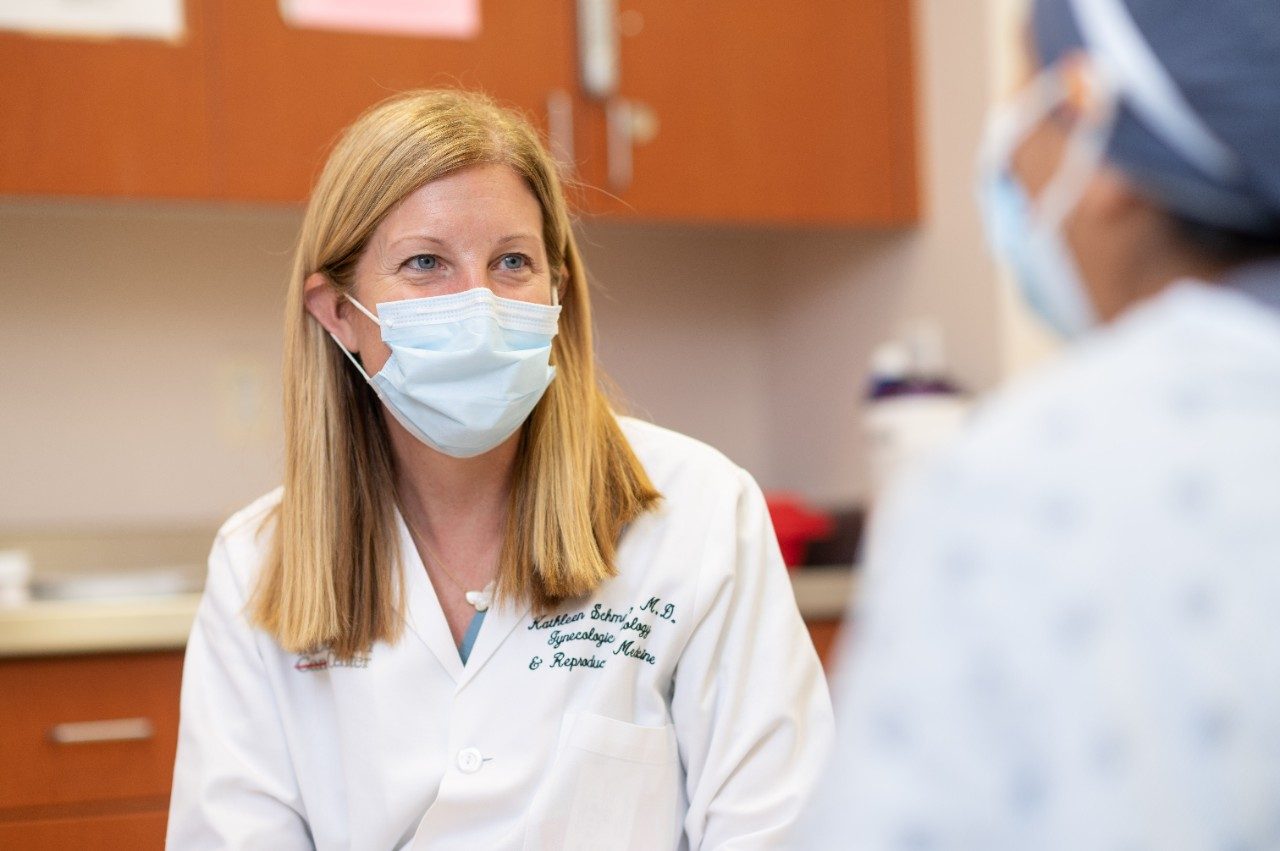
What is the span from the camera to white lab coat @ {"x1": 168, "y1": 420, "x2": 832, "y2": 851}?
4.20 feet

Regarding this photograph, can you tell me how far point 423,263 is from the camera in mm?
1377

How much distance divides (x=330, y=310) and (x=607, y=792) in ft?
1.83

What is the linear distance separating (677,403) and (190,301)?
951 mm

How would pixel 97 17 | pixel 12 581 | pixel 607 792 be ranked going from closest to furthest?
pixel 607 792
pixel 12 581
pixel 97 17

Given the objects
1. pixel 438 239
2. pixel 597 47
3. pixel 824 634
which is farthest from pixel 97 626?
pixel 597 47

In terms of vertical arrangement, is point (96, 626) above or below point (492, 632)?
below

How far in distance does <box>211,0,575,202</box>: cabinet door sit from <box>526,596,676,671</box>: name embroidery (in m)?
1.17

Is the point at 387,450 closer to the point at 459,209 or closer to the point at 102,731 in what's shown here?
the point at 459,209

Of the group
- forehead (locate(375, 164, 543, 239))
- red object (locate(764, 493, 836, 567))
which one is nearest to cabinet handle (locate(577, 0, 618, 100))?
red object (locate(764, 493, 836, 567))

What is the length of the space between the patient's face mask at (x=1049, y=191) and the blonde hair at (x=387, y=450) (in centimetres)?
68

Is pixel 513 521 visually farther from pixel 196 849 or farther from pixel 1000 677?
pixel 1000 677

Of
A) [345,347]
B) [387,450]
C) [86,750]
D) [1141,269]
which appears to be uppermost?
[1141,269]

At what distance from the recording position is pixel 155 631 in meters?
1.93

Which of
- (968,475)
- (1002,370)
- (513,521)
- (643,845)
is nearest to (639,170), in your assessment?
(1002,370)
